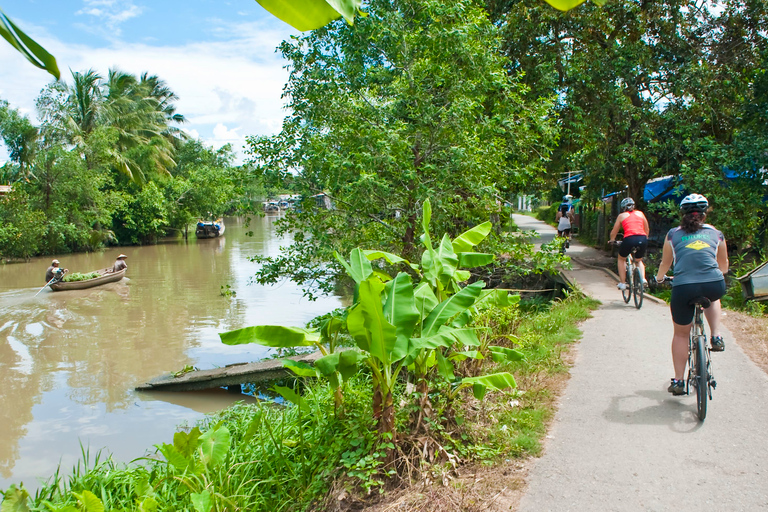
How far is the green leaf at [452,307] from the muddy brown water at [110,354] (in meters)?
4.82

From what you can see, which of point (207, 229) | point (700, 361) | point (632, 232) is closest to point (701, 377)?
point (700, 361)

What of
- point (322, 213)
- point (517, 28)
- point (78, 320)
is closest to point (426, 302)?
point (322, 213)

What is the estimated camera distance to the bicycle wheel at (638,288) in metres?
9.69

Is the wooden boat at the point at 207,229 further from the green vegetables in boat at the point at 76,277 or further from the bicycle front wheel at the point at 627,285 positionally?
the bicycle front wheel at the point at 627,285

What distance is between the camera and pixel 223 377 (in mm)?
9648

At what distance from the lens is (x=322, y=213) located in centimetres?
962

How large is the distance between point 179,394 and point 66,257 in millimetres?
26658

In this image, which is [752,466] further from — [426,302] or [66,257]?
[66,257]

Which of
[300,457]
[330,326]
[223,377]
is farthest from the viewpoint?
[223,377]

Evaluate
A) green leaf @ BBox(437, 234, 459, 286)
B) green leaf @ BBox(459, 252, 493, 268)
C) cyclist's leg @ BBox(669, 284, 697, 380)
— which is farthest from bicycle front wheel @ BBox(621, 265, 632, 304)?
green leaf @ BBox(437, 234, 459, 286)

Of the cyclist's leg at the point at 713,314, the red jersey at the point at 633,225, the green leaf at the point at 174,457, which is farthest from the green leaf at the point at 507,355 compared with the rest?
the red jersey at the point at 633,225

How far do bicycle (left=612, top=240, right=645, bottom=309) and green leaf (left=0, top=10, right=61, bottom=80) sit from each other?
33.0 feet

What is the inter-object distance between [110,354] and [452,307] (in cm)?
1096

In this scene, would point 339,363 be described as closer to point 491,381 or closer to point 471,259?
point 491,381
